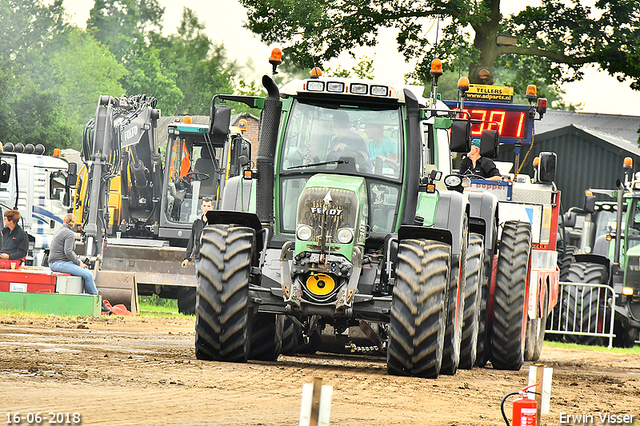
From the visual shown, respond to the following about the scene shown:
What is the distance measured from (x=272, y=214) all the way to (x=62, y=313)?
26.8ft

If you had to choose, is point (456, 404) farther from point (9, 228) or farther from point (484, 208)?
point (9, 228)

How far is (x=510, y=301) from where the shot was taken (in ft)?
40.3

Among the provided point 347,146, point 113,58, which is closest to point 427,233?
point 347,146

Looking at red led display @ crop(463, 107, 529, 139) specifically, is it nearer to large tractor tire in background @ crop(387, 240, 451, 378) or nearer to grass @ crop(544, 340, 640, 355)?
grass @ crop(544, 340, 640, 355)

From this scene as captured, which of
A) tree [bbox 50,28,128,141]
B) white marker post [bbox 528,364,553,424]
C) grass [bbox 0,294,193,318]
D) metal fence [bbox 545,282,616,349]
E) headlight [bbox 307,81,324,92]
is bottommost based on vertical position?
grass [bbox 0,294,193,318]

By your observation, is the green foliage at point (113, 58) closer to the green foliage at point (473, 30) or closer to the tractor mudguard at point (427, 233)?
the green foliage at point (473, 30)

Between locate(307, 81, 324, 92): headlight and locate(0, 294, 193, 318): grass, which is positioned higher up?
locate(307, 81, 324, 92): headlight

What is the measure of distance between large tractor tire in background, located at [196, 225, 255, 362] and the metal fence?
1086 cm

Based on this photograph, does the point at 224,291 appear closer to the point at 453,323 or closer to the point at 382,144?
the point at 382,144

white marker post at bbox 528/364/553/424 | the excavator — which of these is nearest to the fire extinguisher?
white marker post at bbox 528/364/553/424

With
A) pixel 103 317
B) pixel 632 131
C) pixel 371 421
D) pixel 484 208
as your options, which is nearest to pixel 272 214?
pixel 484 208

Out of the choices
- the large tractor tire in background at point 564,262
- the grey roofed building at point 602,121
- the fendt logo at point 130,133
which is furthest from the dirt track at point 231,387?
the grey roofed building at point 602,121

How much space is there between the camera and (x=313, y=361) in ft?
38.0

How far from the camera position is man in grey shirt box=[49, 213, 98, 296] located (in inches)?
715
